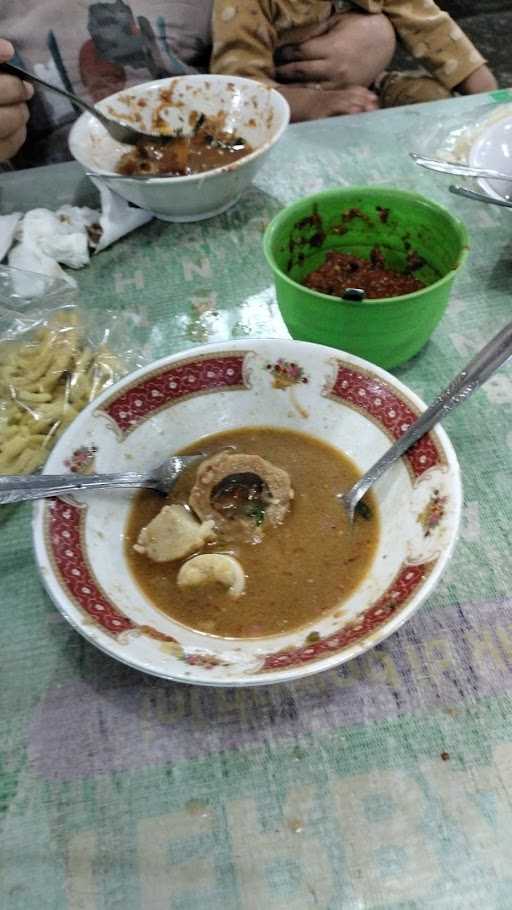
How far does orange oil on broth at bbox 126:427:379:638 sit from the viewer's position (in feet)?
2.56

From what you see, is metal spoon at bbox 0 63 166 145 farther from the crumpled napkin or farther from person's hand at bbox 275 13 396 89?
person's hand at bbox 275 13 396 89

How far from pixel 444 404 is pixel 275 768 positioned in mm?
490

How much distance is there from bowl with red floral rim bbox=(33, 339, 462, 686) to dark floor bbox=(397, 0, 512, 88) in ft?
13.7

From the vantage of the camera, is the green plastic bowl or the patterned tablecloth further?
the green plastic bowl

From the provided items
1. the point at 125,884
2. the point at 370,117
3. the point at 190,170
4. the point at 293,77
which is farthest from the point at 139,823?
the point at 293,77

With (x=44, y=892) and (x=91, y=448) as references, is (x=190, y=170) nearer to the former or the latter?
(x=91, y=448)

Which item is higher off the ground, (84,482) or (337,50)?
(337,50)

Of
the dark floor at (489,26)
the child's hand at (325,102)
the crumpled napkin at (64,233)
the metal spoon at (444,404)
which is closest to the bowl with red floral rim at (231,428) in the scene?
the metal spoon at (444,404)

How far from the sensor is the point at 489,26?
182 inches

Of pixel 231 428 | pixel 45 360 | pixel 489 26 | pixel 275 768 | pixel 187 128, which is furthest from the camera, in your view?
pixel 489 26

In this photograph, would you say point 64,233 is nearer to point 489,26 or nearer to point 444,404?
point 444,404

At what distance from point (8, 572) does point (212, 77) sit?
1.36 meters

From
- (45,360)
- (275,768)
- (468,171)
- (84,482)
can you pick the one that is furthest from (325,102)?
(275,768)

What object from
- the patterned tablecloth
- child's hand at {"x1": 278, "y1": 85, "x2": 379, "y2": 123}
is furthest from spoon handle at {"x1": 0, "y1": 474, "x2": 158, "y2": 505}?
child's hand at {"x1": 278, "y1": 85, "x2": 379, "y2": 123}
